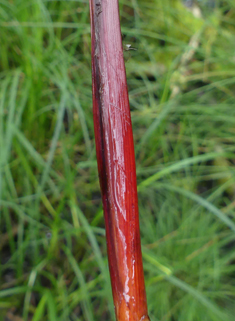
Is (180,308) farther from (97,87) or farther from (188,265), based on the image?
(97,87)

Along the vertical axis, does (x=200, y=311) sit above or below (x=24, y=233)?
below

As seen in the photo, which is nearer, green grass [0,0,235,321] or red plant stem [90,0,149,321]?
red plant stem [90,0,149,321]

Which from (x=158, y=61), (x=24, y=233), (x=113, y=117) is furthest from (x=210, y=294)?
(x=158, y=61)

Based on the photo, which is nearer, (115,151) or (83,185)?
(115,151)

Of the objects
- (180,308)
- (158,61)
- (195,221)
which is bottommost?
(180,308)

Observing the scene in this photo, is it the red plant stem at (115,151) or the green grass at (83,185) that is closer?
the red plant stem at (115,151)
